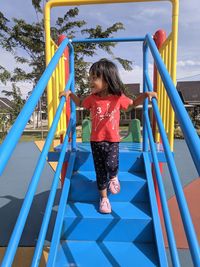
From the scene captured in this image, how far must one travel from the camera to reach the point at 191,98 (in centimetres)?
3391

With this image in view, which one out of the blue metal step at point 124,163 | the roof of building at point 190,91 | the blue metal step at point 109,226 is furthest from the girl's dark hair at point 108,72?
the roof of building at point 190,91

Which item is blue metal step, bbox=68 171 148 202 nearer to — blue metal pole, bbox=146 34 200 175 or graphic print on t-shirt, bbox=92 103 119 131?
graphic print on t-shirt, bbox=92 103 119 131

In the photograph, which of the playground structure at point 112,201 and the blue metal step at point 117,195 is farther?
the blue metal step at point 117,195

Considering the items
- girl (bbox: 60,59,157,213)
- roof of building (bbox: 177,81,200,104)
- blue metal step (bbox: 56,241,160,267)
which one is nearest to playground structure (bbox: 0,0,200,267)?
blue metal step (bbox: 56,241,160,267)

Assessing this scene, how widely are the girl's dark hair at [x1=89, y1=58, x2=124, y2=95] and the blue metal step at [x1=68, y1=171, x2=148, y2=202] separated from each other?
0.79 m

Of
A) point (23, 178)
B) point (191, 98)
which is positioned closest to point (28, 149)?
point (23, 178)

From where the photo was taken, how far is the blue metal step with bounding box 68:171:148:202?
2.50 metres

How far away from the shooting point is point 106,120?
244cm

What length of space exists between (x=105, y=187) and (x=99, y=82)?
2.80ft

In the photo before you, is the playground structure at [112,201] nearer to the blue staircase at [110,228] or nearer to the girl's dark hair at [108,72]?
the blue staircase at [110,228]

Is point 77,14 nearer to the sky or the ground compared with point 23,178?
nearer to the sky

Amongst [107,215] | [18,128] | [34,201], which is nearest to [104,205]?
[107,215]

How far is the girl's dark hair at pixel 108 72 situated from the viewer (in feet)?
7.73

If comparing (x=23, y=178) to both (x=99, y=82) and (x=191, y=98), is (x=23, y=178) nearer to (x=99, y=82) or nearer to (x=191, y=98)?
(x=99, y=82)
